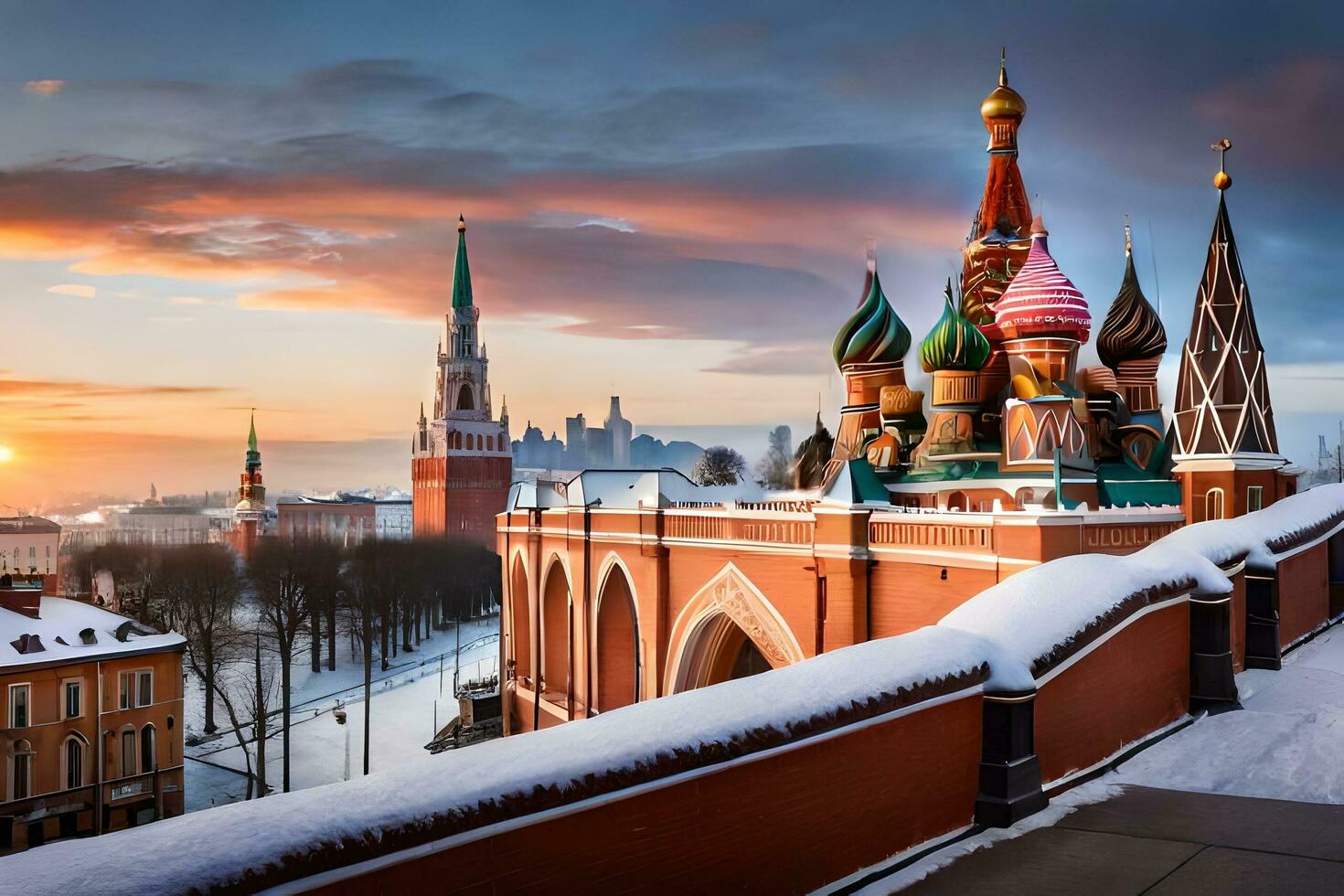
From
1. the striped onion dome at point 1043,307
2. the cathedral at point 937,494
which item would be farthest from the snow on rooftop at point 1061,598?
the striped onion dome at point 1043,307

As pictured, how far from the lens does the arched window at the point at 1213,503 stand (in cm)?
2196

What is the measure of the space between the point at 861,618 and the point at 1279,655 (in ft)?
23.1

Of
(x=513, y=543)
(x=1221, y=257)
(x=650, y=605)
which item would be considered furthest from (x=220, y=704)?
(x=1221, y=257)

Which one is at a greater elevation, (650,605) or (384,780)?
(384,780)

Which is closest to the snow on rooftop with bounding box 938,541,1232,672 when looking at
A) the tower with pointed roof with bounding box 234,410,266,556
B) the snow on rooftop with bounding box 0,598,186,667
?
the snow on rooftop with bounding box 0,598,186,667

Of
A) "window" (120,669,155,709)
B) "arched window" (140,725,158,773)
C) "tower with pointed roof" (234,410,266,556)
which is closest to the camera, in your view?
"window" (120,669,155,709)

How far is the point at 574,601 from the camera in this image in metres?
27.0

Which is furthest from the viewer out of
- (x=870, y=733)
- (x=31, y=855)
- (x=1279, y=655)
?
(x=1279, y=655)

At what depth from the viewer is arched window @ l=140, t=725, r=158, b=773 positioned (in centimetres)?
2466

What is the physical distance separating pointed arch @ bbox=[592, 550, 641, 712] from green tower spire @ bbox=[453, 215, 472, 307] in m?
57.1

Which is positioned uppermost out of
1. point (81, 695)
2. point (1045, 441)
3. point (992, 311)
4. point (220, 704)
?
point (992, 311)

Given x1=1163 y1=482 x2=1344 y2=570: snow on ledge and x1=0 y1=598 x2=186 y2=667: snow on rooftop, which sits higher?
x1=1163 y1=482 x2=1344 y2=570: snow on ledge

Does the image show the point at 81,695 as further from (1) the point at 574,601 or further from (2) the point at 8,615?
(1) the point at 574,601

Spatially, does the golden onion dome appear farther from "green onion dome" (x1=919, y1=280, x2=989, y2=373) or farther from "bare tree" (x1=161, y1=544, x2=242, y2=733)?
"bare tree" (x1=161, y1=544, x2=242, y2=733)
